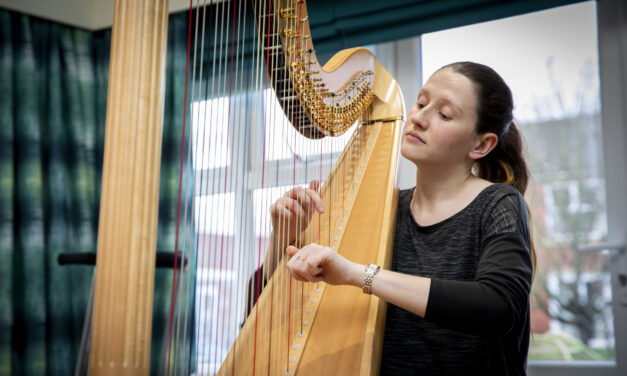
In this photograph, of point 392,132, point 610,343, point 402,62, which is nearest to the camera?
point 392,132

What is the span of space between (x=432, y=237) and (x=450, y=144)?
8.7 inches

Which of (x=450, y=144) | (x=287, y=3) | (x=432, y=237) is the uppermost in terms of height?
(x=287, y=3)

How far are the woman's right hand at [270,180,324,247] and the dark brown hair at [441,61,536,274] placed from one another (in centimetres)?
42

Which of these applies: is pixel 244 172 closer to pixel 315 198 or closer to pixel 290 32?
pixel 315 198

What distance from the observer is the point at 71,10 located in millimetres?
2971

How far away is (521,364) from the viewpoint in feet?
3.65

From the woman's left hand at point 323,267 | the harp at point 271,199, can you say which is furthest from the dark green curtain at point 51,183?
the woman's left hand at point 323,267

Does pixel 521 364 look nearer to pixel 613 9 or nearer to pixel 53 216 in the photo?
pixel 613 9

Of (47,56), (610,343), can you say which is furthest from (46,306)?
(610,343)

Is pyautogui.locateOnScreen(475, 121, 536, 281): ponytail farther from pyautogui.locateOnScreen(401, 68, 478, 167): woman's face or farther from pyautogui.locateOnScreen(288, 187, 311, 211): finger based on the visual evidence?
pyautogui.locateOnScreen(288, 187, 311, 211): finger

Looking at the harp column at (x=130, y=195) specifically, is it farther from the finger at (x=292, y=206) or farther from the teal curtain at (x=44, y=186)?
the teal curtain at (x=44, y=186)

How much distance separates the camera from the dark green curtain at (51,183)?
2699mm

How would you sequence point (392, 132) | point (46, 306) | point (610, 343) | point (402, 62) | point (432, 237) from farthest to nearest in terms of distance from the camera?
point (46, 306), point (402, 62), point (610, 343), point (392, 132), point (432, 237)

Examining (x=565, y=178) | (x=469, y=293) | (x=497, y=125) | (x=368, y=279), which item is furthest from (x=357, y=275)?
(x=565, y=178)
